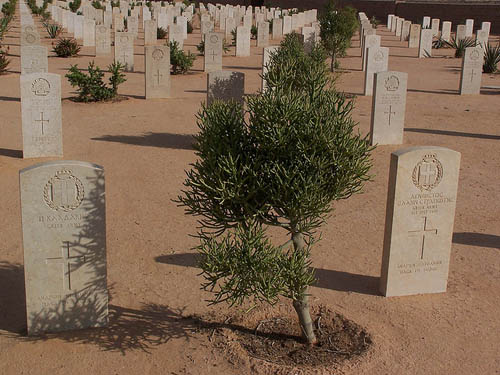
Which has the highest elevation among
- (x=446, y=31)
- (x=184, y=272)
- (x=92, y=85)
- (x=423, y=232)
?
(x=446, y=31)

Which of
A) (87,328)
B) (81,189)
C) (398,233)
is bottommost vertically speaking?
(87,328)

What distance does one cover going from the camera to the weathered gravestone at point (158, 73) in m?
15.7

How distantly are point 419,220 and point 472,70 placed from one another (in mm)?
12550

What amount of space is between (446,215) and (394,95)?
6.21 m

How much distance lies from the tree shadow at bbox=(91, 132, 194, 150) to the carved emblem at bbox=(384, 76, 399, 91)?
11.9 feet

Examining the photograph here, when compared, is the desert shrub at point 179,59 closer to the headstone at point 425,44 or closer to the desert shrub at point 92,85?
the desert shrub at point 92,85

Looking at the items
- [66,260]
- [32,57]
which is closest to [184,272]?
[66,260]

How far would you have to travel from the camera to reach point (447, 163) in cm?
622

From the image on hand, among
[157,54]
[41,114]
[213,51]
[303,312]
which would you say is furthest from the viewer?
[213,51]

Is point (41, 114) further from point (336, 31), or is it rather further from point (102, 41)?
point (102, 41)

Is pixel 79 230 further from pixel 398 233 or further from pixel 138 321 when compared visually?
pixel 398 233

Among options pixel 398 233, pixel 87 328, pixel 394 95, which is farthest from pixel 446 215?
pixel 394 95

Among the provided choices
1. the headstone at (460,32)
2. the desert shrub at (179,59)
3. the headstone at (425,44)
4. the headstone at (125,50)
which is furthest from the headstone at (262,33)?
the headstone at (125,50)

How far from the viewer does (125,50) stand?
802 inches
